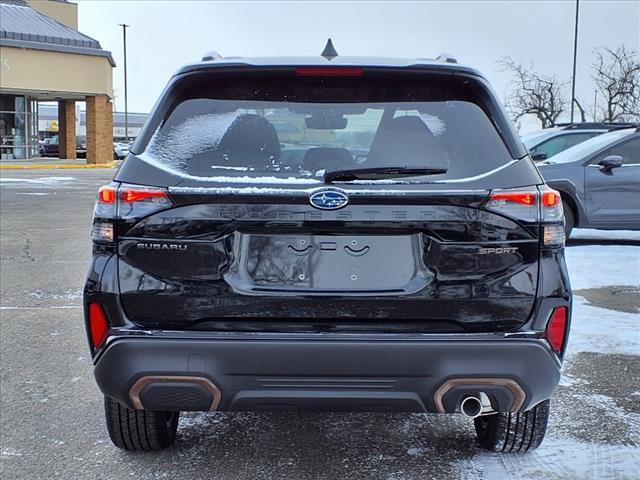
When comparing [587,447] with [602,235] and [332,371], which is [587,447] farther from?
[602,235]

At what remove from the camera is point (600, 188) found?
9.54m

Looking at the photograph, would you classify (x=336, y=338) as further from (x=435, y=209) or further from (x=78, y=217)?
(x=78, y=217)

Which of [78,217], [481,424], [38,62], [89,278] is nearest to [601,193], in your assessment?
[481,424]

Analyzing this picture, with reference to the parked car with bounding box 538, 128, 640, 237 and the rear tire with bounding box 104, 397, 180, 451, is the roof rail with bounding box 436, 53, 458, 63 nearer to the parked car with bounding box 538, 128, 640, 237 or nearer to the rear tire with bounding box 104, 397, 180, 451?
the rear tire with bounding box 104, 397, 180, 451

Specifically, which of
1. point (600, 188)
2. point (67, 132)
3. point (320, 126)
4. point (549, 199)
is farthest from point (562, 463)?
point (67, 132)

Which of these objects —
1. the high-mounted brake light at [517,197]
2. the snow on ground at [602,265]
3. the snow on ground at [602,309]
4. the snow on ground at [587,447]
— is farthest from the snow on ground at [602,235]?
the high-mounted brake light at [517,197]

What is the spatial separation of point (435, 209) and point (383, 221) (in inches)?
7.8

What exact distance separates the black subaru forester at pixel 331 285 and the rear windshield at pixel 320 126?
0.12ft

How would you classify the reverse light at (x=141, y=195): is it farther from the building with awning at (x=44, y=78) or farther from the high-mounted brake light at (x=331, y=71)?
the building with awning at (x=44, y=78)

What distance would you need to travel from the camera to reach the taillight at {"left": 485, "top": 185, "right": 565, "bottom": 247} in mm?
2693

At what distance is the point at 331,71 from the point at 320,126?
0.73 feet

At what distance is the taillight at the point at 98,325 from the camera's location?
9.03 ft

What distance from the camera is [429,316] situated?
8.71 feet

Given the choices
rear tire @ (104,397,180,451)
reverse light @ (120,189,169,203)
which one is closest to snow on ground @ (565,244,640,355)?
rear tire @ (104,397,180,451)
